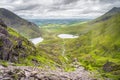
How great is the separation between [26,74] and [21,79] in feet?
28.9

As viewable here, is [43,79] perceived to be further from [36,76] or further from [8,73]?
[8,73]

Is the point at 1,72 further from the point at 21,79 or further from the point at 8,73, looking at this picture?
the point at 21,79

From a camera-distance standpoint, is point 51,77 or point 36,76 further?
point 51,77

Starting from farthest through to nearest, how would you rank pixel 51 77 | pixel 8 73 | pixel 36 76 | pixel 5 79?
1. pixel 51 77
2. pixel 36 76
3. pixel 8 73
4. pixel 5 79

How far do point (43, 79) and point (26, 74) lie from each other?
13496 millimetres

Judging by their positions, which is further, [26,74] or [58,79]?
[58,79]

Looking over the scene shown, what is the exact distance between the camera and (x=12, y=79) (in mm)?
154000

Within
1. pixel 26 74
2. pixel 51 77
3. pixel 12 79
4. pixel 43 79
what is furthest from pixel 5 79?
pixel 51 77

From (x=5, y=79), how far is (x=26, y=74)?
64.7ft

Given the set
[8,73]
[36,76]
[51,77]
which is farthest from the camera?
[51,77]

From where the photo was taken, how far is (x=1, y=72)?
161 m

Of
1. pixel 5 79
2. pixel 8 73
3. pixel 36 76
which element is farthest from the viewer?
pixel 36 76

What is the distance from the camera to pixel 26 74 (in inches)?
6570

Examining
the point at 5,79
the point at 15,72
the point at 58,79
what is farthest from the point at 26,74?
the point at 58,79
